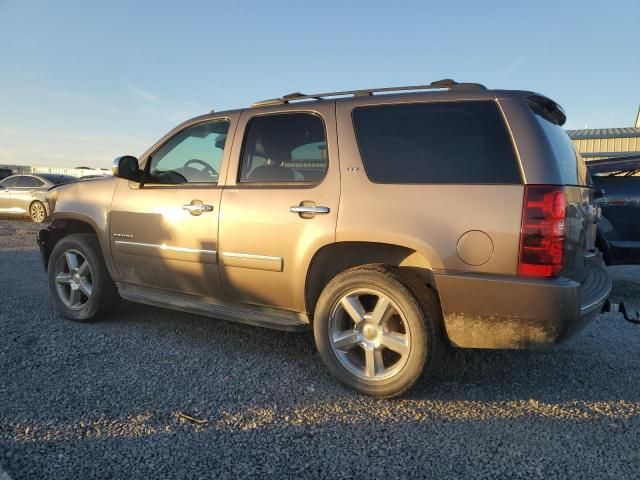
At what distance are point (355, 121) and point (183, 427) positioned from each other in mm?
2138

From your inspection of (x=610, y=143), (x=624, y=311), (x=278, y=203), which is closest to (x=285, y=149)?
(x=278, y=203)

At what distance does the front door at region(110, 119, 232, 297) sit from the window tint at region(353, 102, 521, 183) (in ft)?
4.09

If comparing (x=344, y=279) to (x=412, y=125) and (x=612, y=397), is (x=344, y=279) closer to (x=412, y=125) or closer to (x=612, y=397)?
(x=412, y=125)

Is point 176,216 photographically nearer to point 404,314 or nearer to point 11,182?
point 404,314

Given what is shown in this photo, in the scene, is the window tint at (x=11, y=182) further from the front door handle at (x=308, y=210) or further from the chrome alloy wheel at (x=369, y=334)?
the chrome alloy wheel at (x=369, y=334)

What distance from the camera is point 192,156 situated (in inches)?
161

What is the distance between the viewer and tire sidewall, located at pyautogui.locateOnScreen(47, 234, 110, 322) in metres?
4.38

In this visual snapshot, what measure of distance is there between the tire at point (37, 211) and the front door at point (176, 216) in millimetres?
11132

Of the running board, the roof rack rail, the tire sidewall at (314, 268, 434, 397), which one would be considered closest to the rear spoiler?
the roof rack rail

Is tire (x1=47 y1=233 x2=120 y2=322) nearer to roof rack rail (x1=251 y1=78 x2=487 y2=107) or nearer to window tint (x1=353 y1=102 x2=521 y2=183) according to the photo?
roof rack rail (x1=251 y1=78 x2=487 y2=107)

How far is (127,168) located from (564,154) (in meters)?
3.29

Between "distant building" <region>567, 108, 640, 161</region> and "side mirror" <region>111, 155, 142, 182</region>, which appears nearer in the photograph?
"side mirror" <region>111, 155, 142, 182</region>

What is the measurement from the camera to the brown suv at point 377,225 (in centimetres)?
264

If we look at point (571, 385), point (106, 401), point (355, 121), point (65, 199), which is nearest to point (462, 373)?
point (571, 385)
